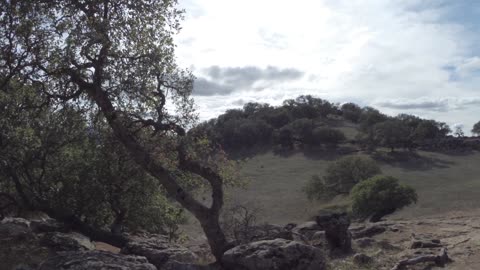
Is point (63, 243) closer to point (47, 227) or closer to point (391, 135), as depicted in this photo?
point (47, 227)

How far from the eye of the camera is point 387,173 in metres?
72.1

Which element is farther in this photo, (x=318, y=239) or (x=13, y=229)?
(x=318, y=239)

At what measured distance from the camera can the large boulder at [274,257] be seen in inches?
440

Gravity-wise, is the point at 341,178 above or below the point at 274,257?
below

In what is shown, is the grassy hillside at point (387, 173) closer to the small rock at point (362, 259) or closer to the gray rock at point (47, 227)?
the gray rock at point (47, 227)

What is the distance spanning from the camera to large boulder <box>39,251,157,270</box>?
8.68 meters

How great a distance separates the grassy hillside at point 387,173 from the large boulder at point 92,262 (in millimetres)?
32860

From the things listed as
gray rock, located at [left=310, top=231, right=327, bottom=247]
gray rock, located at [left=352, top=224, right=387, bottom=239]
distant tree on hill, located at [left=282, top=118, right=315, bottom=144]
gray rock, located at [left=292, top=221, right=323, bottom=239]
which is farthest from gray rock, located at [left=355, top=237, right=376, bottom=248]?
distant tree on hill, located at [left=282, top=118, right=315, bottom=144]

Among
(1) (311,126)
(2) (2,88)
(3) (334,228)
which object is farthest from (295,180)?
(2) (2,88)

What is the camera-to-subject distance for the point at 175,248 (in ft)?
42.8

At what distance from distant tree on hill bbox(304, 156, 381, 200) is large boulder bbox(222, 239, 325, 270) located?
44812 mm

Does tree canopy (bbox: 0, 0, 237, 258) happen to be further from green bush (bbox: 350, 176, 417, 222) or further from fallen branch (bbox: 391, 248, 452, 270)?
green bush (bbox: 350, 176, 417, 222)

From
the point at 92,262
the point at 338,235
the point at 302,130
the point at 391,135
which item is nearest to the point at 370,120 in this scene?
the point at 302,130

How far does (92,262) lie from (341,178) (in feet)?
167
